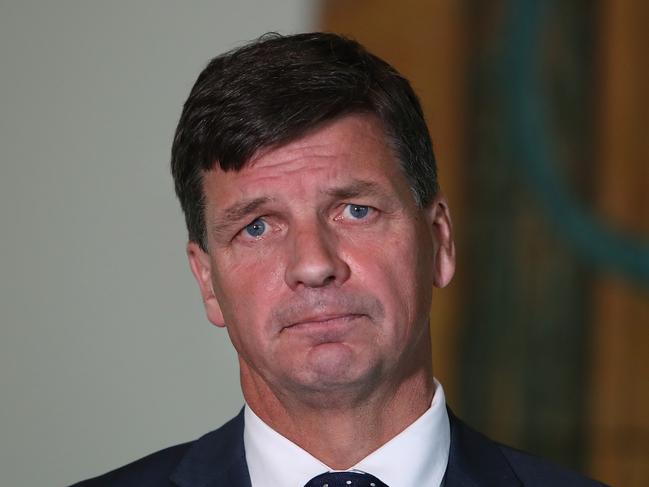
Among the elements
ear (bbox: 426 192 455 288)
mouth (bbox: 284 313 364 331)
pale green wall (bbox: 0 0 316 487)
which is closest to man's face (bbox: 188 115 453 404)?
mouth (bbox: 284 313 364 331)

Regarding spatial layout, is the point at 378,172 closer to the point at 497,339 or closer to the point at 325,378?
the point at 325,378

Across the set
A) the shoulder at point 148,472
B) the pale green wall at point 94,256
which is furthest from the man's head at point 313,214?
the pale green wall at point 94,256

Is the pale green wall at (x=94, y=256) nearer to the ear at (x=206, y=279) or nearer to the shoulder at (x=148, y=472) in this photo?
the shoulder at (x=148, y=472)

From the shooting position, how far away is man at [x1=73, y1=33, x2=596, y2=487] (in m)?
2.31

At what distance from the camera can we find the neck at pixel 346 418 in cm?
239

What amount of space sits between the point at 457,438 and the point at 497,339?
5.25 ft

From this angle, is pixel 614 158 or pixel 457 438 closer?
pixel 457 438

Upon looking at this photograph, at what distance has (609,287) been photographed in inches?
162

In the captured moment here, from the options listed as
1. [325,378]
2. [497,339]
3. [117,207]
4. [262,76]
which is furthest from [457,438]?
[117,207]

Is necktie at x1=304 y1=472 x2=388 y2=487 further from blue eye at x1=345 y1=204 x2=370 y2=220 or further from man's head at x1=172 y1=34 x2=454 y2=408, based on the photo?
blue eye at x1=345 y1=204 x2=370 y2=220

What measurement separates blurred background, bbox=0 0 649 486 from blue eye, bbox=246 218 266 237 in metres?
1.72

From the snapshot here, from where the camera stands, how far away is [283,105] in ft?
7.77

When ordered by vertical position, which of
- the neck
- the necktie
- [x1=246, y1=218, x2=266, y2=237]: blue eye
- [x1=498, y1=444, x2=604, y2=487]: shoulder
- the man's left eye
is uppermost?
the man's left eye

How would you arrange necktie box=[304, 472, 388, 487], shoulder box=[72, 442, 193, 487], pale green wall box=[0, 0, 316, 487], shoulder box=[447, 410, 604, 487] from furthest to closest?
pale green wall box=[0, 0, 316, 487], shoulder box=[72, 442, 193, 487], shoulder box=[447, 410, 604, 487], necktie box=[304, 472, 388, 487]
